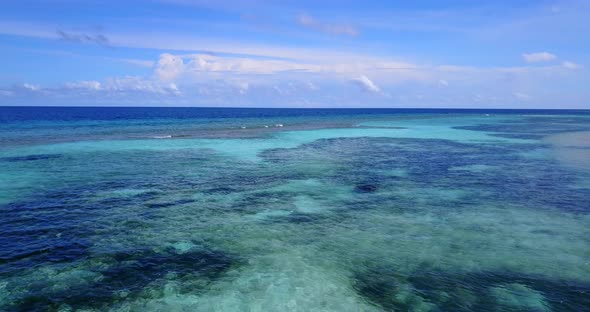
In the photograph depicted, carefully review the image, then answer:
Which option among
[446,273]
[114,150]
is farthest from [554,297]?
[114,150]

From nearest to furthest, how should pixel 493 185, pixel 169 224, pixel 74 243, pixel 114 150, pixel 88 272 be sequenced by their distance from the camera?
pixel 88 272
pixel 74 243
pixel 169 224
pixel 493 185
pixel 114 150

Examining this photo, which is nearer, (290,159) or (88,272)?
(88,272)

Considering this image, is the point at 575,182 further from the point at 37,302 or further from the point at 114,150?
the point at 114,150

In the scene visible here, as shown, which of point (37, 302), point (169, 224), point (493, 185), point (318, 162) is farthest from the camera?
point (318, 162)

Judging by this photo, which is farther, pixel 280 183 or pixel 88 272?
pixel 280 183

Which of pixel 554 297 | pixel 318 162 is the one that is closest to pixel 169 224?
pixel 554 297

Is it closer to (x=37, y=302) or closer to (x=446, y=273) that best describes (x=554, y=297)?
(x=446, y=273)
